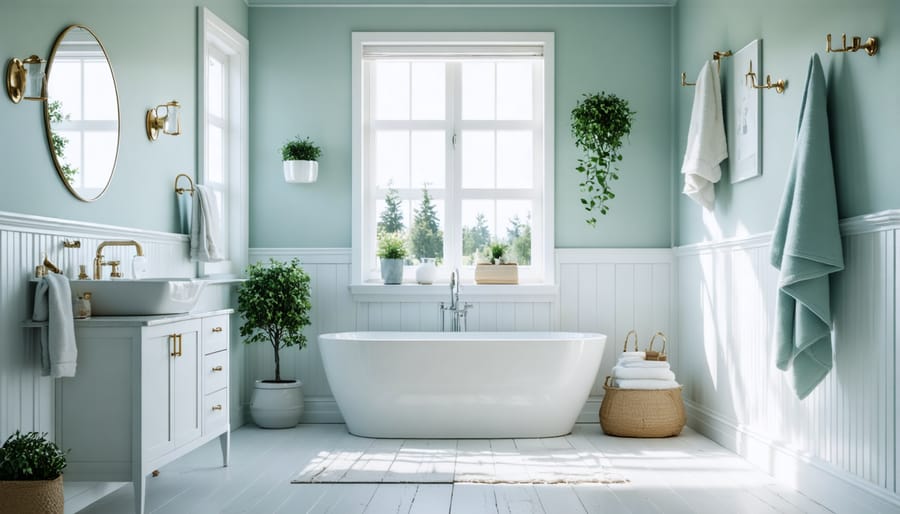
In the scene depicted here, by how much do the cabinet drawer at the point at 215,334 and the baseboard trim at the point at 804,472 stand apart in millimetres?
2560

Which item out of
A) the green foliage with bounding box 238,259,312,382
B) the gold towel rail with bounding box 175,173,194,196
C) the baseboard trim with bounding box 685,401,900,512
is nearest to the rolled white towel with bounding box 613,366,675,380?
the baseboard trim with bounding box 685,401,900,512

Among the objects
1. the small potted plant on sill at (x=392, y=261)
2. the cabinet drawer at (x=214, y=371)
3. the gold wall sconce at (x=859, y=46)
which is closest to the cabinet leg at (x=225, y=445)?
the cabinet drawer at (x=214, y=371)

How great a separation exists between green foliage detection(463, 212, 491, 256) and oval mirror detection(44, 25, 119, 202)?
2488 mm

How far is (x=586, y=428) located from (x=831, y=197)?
92.4 inches

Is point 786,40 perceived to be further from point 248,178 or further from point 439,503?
point 248,178

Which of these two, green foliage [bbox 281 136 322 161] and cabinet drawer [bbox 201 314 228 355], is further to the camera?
green foliage [bbox 281 136 322 161]

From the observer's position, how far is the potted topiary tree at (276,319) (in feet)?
16.1

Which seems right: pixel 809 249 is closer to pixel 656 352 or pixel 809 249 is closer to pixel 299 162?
pixel 656 352

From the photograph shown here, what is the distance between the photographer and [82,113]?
10.8ft

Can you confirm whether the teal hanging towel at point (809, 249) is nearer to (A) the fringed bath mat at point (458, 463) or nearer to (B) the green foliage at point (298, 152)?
(A) the fringed bath mat at point (458, 463)

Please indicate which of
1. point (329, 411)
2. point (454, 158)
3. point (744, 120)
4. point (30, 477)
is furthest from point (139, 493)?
point (744, 120)

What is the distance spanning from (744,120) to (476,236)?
6.30 feet

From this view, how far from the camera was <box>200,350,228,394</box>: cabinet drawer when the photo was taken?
3.61 meters

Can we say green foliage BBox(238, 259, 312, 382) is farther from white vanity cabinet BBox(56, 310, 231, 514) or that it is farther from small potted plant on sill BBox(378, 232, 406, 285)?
white vanity cabinet BBox(56, 310, 231, 514)
